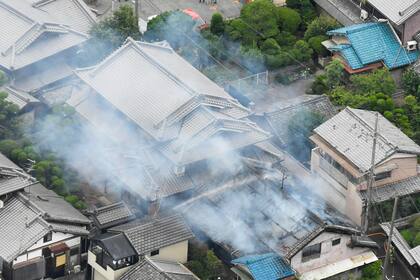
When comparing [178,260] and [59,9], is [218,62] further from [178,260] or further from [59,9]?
[178,260]

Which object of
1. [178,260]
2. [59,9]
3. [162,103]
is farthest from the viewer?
[59,9]

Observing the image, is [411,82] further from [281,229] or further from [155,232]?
[155,232]

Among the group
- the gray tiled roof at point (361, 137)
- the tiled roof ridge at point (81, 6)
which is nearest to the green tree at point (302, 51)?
the gray tiled roof at point (361, 137)

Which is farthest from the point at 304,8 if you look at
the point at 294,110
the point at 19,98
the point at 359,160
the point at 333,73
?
the point at 19,98

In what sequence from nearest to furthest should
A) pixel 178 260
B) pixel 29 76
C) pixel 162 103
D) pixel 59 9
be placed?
pixel 178 260 < pixel 162 103 < pixel 29 76 < pixel 59 9

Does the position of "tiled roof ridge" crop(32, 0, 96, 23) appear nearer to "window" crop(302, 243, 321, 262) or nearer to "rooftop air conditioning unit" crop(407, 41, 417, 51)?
"rooftop air conditioning unit" crop(407, 41, 417, 51)

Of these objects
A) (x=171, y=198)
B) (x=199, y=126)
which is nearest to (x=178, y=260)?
(x=171, y=198)
